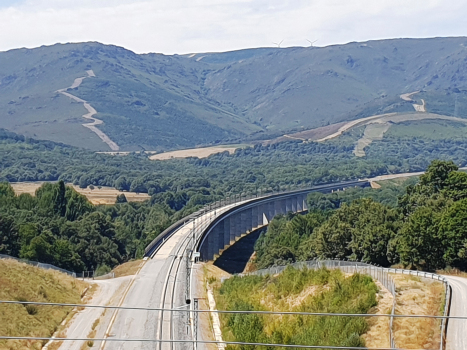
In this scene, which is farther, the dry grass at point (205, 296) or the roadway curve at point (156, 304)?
the dry grass at point (205, 296)

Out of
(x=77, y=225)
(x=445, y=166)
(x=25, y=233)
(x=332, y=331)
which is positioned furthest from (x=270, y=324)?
(x=77, y=225)

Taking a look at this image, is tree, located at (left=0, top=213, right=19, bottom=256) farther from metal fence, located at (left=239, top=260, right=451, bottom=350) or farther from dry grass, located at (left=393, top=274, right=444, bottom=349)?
dry grass, located at (left=393, top=274, right=444, bottom=349)

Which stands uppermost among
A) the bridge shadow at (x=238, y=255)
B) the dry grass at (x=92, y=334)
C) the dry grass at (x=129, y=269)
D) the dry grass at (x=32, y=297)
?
the dry grass at (x=32, y=297)

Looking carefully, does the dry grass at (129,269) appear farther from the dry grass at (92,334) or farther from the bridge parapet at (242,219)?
the dry grass at (92,334)

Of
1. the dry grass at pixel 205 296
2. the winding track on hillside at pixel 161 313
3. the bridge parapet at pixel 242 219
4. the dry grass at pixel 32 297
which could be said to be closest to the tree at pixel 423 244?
the winding track on hillside at pixel 161 313

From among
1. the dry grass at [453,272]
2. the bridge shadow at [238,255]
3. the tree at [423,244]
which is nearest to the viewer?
the dry grass at [453,272]

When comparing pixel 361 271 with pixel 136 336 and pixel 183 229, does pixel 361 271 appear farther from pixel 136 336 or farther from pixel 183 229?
pixel 183 229
